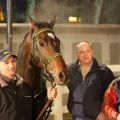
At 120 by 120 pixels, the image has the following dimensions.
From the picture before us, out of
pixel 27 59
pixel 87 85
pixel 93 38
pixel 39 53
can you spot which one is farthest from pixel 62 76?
pixel 93 38

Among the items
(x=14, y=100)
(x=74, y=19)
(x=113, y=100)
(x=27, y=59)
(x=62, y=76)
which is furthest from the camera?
(x=74, y=19)

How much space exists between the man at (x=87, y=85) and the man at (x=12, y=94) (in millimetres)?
935

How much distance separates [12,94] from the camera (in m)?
3.14

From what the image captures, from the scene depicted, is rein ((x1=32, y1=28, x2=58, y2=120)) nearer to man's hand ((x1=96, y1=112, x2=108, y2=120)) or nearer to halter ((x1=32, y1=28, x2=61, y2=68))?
halter ((x1=32, y1=28, x2=61, y2=68))

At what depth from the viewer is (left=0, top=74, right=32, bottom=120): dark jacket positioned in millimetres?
3078

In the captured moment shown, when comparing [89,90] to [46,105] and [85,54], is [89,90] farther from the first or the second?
[46,105]

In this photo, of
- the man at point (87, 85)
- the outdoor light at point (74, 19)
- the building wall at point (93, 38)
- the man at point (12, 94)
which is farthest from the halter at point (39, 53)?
the outdoor light at point (74, 19)

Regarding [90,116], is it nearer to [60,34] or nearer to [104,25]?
[60,34]

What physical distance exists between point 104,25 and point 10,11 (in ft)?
20.5

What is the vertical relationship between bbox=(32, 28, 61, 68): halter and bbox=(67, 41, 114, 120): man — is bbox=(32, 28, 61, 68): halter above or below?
above

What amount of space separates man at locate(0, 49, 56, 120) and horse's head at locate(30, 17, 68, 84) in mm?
402

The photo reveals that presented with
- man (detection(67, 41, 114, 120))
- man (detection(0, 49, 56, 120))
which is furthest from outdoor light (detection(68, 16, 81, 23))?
man (detection(0, 49, 56, 120))

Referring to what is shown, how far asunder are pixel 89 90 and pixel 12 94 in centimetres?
125

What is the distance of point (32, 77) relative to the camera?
3771mm
